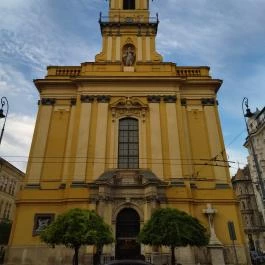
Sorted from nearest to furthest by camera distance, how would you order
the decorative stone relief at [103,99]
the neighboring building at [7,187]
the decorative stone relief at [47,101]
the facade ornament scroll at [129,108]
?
the facade ornament scroll at [129,108]
the decorative stone relief at [103,99]
the decorative stone relief at [47,101]
the neighboring building at [7,187]

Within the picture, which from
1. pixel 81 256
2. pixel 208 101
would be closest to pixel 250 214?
pixel 208 101

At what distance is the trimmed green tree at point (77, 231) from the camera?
14.0m

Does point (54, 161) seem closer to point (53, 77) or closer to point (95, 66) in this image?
point (53, 77)

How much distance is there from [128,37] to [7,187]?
1115 inches

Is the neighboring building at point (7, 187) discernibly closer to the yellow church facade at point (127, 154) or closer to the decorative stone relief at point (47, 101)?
the decorative stone relief at point (47, 101)

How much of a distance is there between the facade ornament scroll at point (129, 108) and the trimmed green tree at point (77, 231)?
10771 millimetres

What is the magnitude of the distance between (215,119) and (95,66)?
12.0 meters

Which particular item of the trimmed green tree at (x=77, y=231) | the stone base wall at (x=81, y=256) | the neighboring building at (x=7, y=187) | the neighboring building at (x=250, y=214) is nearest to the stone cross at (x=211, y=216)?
the stone base wall at (x=81, y=256)

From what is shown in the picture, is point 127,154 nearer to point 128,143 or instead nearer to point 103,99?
point 128,143

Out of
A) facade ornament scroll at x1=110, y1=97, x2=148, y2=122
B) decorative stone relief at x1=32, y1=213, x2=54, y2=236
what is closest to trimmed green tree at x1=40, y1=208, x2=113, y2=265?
decorative stone relief at x1=32, y1=213, x2=54, y2=236

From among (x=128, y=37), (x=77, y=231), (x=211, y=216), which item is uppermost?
(x=128, y=37)

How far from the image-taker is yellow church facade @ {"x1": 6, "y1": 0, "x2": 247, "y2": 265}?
1950 centimetres

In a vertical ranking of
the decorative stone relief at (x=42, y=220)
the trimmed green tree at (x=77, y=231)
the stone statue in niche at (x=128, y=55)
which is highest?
the stone statue in niche at (x=128, y=55)

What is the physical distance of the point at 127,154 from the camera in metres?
22.8
